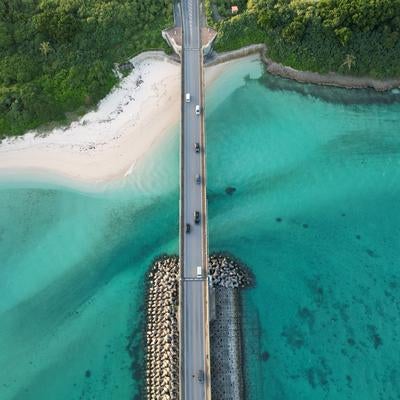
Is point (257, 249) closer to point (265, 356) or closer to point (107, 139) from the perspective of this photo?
point (265, 356)

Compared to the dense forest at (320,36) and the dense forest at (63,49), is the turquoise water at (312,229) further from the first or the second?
the dense forest at (63,49)

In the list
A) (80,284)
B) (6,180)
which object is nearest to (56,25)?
(6,180)

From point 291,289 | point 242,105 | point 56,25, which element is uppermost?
point 56,25

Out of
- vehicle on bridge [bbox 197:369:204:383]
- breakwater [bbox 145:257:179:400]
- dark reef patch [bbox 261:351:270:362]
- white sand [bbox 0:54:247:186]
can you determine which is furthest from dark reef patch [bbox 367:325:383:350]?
white sand [bbox 0:54:247:186]

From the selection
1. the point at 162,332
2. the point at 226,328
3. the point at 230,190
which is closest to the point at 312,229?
the point at 230,190

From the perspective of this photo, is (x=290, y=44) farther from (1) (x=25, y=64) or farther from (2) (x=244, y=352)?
(2) (x=244, y=352)

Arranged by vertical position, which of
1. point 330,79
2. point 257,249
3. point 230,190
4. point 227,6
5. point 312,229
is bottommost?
point 257,249
